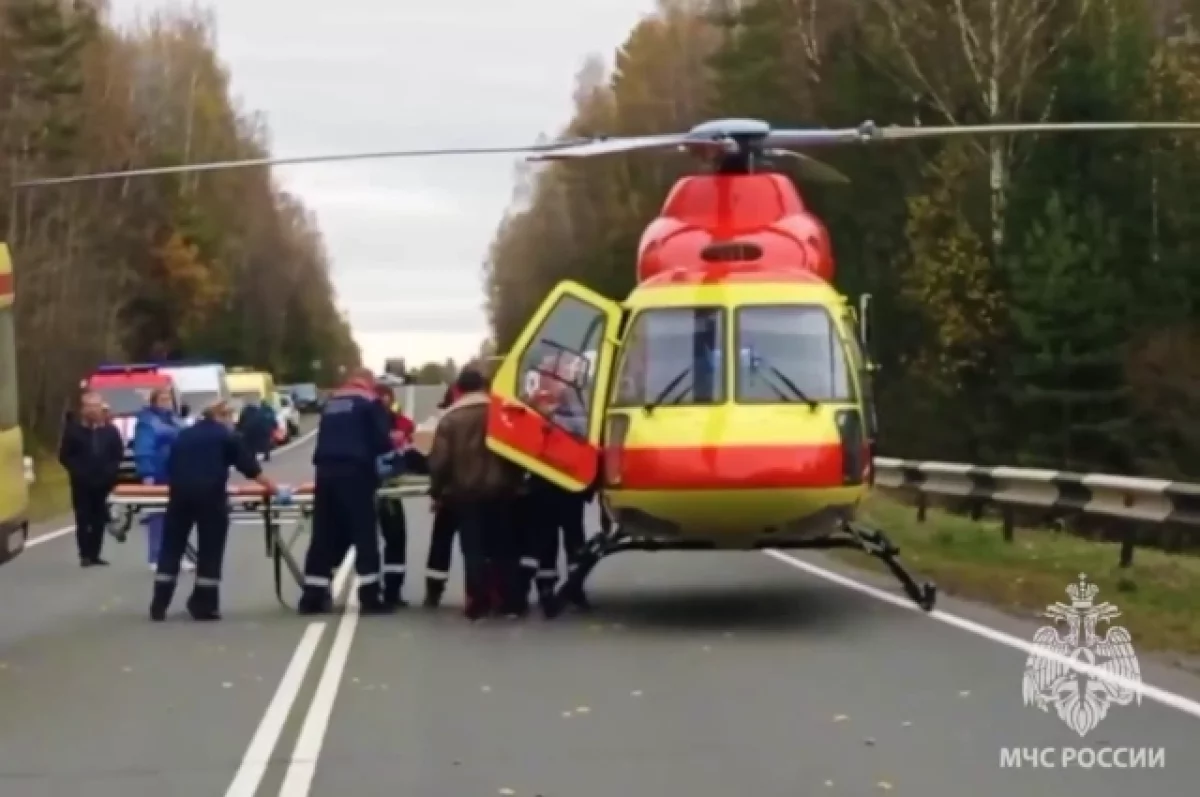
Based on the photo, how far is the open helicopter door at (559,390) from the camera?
55.3 ft

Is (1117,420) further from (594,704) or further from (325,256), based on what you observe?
(325,256)

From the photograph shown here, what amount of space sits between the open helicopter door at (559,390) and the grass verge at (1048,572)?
3.30 meters

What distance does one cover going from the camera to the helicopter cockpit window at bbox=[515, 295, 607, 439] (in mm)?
16922

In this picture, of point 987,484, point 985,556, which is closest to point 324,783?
point 985,556

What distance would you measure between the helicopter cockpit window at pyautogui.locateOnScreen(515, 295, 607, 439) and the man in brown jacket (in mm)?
567

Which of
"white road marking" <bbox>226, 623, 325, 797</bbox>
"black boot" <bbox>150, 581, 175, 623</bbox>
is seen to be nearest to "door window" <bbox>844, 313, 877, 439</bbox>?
"white road marking" <bbox>226, 623, 325, 797</bbox>

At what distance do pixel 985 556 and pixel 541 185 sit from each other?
9458 cm

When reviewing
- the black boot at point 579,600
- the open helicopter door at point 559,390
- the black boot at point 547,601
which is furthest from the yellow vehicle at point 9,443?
the black boot at point 579,600

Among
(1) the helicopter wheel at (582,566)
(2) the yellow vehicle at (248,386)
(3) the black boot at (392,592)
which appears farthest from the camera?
(2) the yellow vehicle at (248,386)

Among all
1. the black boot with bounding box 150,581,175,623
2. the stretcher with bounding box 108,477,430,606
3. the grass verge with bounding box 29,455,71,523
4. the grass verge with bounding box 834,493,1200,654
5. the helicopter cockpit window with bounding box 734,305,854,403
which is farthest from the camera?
the grass verge with bounding box 29,455,71,523

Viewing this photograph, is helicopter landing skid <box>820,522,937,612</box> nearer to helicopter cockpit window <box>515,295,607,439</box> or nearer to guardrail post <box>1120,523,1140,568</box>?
helicopter cockpit window <box>515,295,607,439</box>

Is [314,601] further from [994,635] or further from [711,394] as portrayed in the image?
[994,635]

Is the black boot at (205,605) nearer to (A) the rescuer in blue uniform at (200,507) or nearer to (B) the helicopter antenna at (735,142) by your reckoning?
(A) the rescuer in blue uniform at (200,507)

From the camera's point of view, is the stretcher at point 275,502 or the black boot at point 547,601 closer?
the black boot at point 547,601
